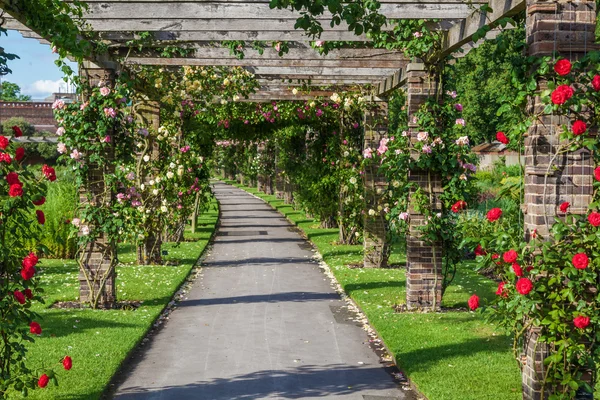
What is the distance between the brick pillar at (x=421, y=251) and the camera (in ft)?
33.9

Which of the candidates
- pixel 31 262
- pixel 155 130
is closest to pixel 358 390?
pixel 31 262

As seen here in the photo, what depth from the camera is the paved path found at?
6902 millimetres

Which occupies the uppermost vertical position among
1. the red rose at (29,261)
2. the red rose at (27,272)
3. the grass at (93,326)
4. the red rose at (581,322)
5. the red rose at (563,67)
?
the red rose at (563,67)

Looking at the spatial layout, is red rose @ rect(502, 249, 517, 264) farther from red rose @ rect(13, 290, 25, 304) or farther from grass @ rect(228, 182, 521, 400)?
red rose @ rect(13, 290, 25, 304)

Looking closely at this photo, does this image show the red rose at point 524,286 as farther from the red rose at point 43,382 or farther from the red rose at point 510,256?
the red rose at point 43,382

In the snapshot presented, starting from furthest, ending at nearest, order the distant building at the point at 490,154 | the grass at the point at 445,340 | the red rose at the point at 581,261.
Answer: the distant building at the point at 490,154
the grass at the point at 445,340
the red rose at the point at 581,261

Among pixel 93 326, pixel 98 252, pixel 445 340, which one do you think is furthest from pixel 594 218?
pixel 98 252

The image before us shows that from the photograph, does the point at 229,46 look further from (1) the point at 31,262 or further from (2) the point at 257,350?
(1) the point at 31,262

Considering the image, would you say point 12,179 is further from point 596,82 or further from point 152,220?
point 152,220

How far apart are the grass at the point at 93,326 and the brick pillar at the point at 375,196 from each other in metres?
3.50

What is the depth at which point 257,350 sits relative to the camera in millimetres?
8445

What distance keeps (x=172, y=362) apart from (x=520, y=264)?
4.01 metres

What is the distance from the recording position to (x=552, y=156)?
17.3 feet

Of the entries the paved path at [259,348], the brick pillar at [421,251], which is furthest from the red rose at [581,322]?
the brick pillar at [421,251]
